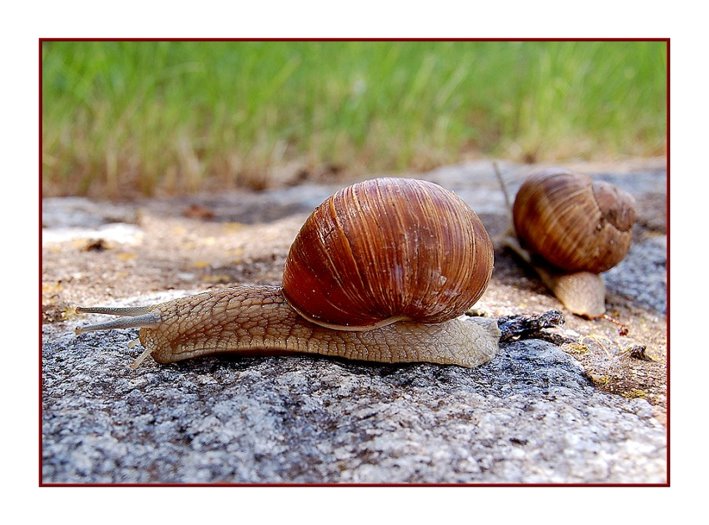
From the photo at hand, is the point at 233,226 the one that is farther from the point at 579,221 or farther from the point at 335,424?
the point at 335,424

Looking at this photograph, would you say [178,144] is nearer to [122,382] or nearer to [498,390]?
[122,382]

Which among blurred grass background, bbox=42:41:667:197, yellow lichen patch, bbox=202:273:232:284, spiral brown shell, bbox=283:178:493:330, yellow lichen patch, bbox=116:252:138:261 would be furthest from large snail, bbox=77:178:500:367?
blurred grass background, bbox=42:41:667:197

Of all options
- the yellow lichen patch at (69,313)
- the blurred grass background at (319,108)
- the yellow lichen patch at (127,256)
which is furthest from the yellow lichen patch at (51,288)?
the blurred grass background at (319,108)

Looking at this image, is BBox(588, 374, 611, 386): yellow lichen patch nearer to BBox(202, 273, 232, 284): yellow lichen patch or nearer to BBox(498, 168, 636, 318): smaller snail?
BBox(498, 168, 636, 318): smaller snail

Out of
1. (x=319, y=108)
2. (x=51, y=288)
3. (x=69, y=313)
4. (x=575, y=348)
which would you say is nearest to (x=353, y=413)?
(x=575, y=348)

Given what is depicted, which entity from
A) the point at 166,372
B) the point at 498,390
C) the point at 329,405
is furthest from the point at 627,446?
the point at 166,372
